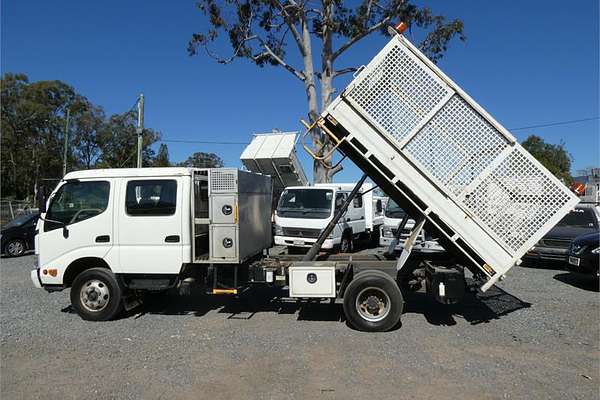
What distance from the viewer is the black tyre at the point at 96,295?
258 inches

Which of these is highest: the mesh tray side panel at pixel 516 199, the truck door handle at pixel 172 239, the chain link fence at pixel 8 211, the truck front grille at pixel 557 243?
the chain link fence at pixel 8 211

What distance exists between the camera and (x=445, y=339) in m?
5.88

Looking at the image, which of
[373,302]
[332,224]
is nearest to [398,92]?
[332,224]

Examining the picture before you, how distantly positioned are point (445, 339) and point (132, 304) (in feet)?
15.5

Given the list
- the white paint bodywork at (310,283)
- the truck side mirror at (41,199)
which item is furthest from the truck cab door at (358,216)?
the truck side mirror at (41,199)

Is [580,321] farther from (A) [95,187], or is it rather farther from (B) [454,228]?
(A) [95,187]

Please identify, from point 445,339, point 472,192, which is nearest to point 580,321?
point 445,339

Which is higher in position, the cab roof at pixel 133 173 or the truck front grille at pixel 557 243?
the cab roof at pixel 133 173

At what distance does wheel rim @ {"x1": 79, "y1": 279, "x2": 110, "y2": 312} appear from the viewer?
6602mm

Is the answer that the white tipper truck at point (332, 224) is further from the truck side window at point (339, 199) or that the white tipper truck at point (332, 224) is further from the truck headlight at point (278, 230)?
the truck side window at point (339, 199)

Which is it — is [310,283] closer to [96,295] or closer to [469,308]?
[469,308]

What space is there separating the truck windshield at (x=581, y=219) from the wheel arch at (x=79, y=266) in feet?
37.2

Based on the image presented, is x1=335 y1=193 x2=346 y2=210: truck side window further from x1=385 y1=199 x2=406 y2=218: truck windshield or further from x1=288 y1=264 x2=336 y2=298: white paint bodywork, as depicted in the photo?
x1=288 y1=264 x2=336 y2=298: white paint bodywork

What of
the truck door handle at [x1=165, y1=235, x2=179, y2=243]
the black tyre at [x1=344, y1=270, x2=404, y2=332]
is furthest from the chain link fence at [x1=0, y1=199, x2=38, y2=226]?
the black tyre at [x1=344, y1=270, x2=404, y2=332]
